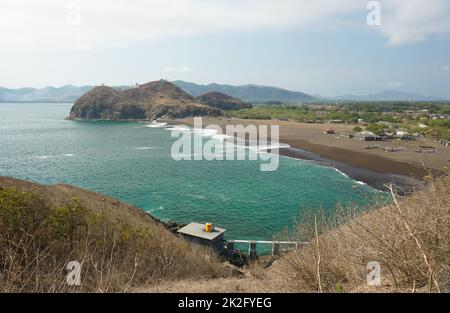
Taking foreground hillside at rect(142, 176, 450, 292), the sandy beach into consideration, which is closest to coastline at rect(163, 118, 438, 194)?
the sandy beach

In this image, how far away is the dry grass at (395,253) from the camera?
5906 mm

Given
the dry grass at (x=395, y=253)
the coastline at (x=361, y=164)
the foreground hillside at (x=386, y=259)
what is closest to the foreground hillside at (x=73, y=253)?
the foreground hillside at (x=386, y=259)

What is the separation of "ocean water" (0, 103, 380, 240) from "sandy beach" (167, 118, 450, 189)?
3.27m

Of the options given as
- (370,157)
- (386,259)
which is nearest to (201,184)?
(370,157)

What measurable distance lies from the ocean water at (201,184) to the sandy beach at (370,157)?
3273mm

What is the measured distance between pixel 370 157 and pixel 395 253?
44547 mm

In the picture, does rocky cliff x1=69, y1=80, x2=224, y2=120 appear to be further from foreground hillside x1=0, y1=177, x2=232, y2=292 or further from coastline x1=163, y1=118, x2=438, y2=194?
foreground hillside x1=0, y1=177, x2=232, y2=292

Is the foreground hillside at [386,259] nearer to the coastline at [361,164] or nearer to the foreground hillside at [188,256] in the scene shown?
the foreground hillside at [188,256]

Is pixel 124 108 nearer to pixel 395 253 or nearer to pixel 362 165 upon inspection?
pixel 362 165

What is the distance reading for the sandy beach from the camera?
36250 mm

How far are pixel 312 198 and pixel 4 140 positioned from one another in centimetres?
6791

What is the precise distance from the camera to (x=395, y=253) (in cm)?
621

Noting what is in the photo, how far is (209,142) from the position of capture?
218 ft
